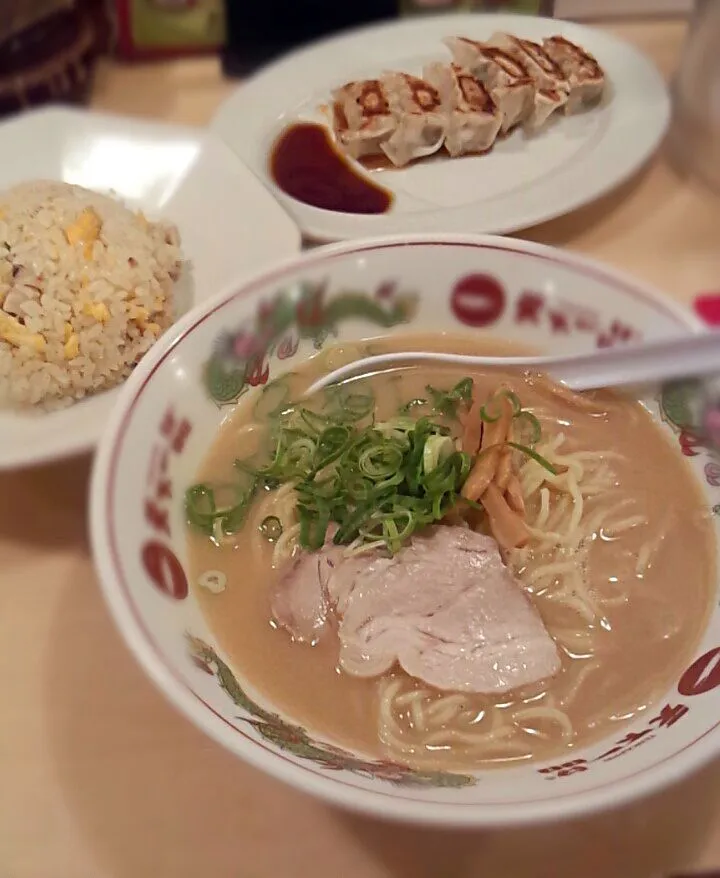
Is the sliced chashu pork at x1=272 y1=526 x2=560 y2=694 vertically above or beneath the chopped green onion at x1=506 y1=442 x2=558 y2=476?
beneath

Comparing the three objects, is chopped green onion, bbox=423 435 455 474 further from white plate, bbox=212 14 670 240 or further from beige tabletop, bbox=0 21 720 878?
white plate, bbox=212 14 670 240

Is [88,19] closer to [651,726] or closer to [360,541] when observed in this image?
[360,541]

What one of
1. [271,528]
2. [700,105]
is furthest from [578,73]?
[271,528]

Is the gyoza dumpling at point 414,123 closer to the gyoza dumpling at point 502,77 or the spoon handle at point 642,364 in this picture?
the gyoza dumpling at point 502,77

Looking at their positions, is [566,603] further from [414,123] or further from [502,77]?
[502,77]

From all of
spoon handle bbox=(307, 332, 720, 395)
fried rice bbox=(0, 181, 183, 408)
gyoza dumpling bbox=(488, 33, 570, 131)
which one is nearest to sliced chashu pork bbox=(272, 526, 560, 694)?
spoon handle bbox=(307, 332, 720, 395)
